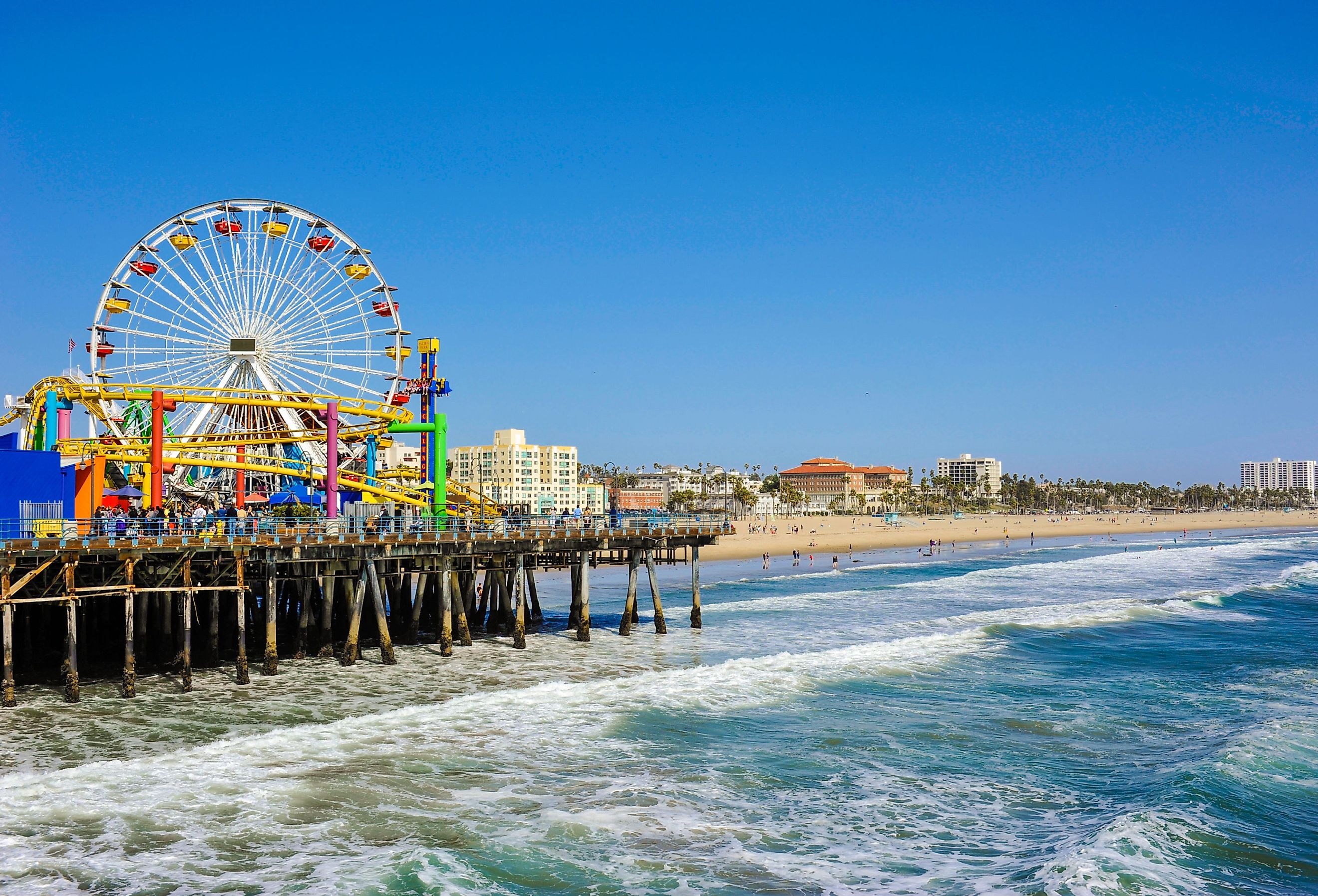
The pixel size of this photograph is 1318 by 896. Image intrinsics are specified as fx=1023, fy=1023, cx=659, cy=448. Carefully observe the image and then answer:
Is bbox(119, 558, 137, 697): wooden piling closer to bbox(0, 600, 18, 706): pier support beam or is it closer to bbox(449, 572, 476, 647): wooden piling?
bbox(0, 600, 18, 706): pier support beam

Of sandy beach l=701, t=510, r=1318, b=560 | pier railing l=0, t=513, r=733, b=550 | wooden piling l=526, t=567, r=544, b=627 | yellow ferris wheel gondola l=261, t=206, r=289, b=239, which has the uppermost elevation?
yellow ferris wheel gondola l=261, t=206, r=289, b=239

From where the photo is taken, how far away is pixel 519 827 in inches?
567

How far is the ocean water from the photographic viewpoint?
12.9 metres

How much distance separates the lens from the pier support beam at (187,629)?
2247cm

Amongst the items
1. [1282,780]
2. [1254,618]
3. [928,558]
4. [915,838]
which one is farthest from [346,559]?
[928,558]

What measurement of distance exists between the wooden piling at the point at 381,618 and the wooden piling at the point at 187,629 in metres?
4.75

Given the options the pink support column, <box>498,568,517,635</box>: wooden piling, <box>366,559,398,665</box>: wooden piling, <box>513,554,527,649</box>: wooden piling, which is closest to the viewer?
<box>366,559,398,665</box>: wooden piling

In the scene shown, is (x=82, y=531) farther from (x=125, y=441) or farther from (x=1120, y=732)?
(x=1120, y=732)

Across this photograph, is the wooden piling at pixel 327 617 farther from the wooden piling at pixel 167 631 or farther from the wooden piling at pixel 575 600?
the wooden piling at pixel 575 600

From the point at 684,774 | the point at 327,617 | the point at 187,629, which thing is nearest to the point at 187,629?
the point at 187,629

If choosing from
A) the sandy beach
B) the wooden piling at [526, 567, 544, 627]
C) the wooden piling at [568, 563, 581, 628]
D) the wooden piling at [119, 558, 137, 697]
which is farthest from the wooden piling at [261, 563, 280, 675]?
the sandy beach

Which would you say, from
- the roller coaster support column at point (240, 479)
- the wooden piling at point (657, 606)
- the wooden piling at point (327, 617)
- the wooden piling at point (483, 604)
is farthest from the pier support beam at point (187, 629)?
the roller coaster support column at point (240, 479)

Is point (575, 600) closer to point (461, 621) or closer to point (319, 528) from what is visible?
point (461, 621)

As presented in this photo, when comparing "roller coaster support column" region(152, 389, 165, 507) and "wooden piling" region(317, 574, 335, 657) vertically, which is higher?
"roller coaster support column" region(152, 389, 165, 507)
